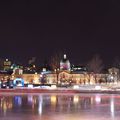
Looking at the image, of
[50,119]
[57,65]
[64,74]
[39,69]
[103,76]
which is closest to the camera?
[50,119]

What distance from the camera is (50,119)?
19.7 m

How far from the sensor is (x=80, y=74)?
18150cm

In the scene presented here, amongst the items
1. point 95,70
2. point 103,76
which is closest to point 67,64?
point 103,76

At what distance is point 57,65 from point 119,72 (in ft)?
71.8

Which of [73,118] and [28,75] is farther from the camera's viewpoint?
[28,75]

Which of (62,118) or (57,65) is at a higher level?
(57,65)

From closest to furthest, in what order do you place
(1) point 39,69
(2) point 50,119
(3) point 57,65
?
(2) point 50,119 < (3) point 57,65 < (1) point 39,69

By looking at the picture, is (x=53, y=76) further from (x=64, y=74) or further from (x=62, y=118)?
(x=62, y=118)

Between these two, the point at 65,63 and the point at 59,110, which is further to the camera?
the point at 65,63

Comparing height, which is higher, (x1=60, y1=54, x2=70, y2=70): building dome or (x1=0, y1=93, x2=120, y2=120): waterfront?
(x1=60, y1=54, x2=70, y2=70): building dome

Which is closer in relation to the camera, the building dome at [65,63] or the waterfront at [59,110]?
the waterfront at [59,110]

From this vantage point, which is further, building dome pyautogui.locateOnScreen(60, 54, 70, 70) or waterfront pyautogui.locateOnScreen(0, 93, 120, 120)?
building dome pyautogui.locateOnScreen(60, 54, 70, 70)

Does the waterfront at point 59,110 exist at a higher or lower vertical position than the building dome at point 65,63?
lower

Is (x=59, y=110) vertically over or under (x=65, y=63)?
under
